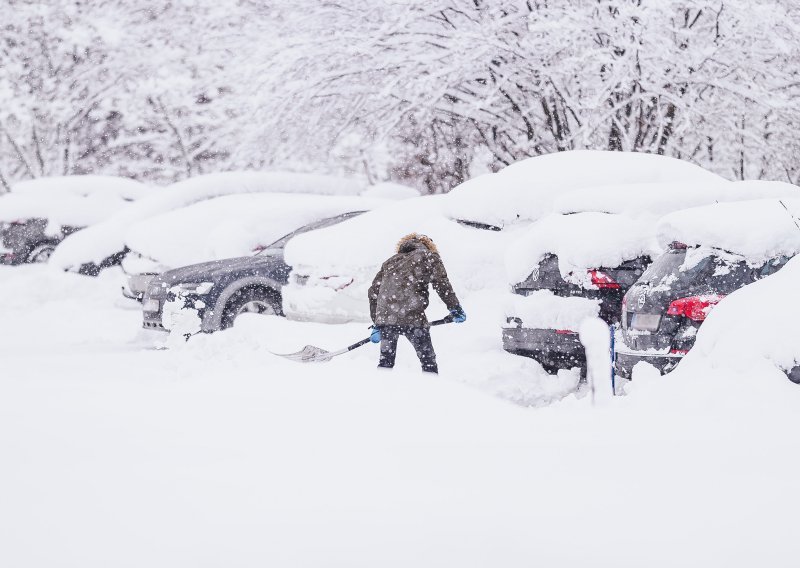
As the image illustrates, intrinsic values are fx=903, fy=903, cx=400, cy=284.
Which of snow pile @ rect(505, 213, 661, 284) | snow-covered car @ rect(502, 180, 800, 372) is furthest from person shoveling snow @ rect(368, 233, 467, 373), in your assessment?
snow pile @ rect(505, 213, 661, 284)

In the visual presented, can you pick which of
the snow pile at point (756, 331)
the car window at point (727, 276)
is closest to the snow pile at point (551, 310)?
the car window at point (727, 276)

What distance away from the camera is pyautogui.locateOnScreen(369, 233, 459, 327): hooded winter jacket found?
21.7 ft

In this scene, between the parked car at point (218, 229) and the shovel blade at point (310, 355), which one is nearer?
the shovel blade at point (310, 355)

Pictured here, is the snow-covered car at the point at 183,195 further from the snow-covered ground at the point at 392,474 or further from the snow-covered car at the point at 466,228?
the snow-covered ground at the point at 392,474

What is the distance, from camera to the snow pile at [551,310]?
6.21 meters

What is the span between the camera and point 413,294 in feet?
21.8

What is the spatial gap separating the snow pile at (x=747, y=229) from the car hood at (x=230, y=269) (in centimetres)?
499

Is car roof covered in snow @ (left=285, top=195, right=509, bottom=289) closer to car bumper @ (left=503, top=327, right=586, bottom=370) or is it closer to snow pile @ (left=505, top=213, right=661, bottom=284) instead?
car bumper @ (left=503, top=327, right=586, bottom=370)

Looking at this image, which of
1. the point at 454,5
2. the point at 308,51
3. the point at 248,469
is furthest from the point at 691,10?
the point at 248,469

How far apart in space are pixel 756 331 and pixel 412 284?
9.73 ft

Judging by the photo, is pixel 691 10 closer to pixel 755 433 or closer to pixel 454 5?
pixel 454 5

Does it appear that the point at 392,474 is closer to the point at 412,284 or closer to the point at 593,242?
the point at 593,242

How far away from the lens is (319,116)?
44.4ft

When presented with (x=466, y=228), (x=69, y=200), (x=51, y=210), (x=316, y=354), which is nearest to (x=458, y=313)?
(x=316, y=354)
